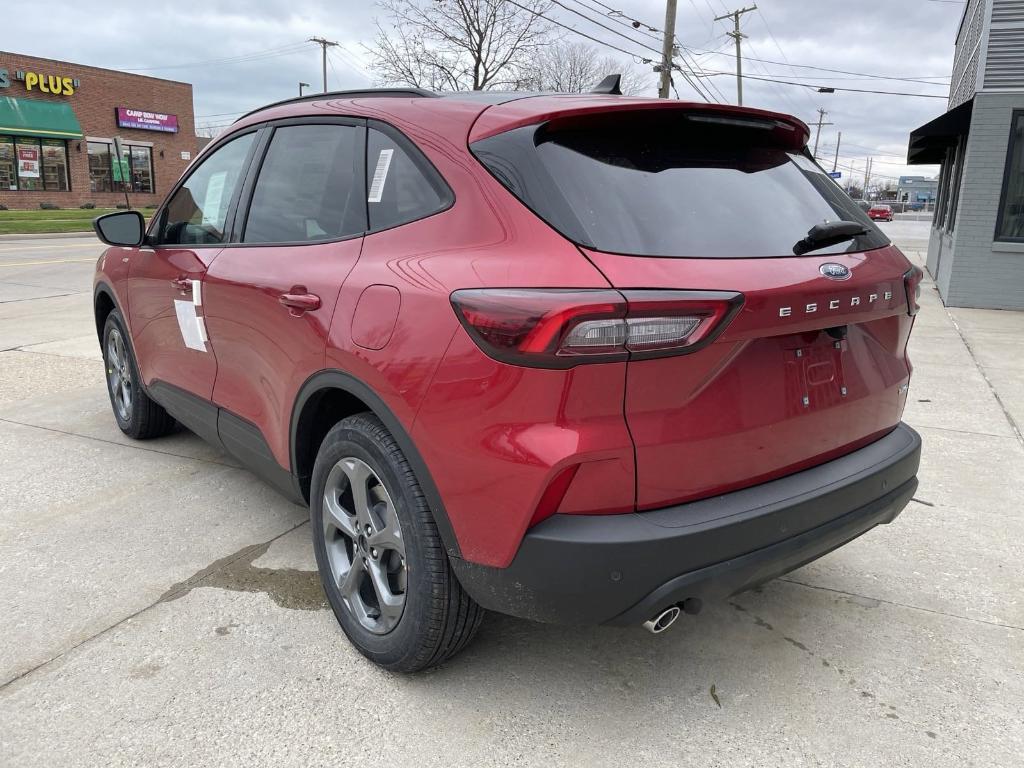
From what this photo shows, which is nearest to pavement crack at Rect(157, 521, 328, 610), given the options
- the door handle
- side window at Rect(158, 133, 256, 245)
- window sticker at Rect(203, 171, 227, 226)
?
the door handle

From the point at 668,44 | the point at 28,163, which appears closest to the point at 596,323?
the point at 668,44

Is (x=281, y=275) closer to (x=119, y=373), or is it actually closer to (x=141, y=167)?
(x=119, y=373)

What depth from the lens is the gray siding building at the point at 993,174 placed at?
10648 millimetres

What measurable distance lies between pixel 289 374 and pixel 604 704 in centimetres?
147

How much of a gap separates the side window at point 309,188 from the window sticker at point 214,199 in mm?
345

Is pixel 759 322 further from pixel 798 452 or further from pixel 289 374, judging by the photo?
pixel 289 374

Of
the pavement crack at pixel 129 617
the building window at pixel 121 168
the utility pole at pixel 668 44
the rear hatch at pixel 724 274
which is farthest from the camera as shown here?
the building window at pixel 121 168

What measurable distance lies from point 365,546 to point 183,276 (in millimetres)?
1716

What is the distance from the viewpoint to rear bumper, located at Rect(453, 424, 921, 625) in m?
1.91

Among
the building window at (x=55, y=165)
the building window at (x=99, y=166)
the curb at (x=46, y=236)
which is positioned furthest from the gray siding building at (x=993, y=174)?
the building window at (x=99, y=166)

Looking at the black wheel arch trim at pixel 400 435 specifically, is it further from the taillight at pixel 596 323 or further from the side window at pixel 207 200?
the side window at pixel 207 200

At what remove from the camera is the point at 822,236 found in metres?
2.28

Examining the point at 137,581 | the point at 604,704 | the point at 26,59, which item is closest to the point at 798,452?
the point at 604,704

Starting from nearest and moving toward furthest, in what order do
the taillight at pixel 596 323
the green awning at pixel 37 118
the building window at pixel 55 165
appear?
the taillight at pixel 596 323
the green awning at pixel 37 118
the building window at pixel 55 165
